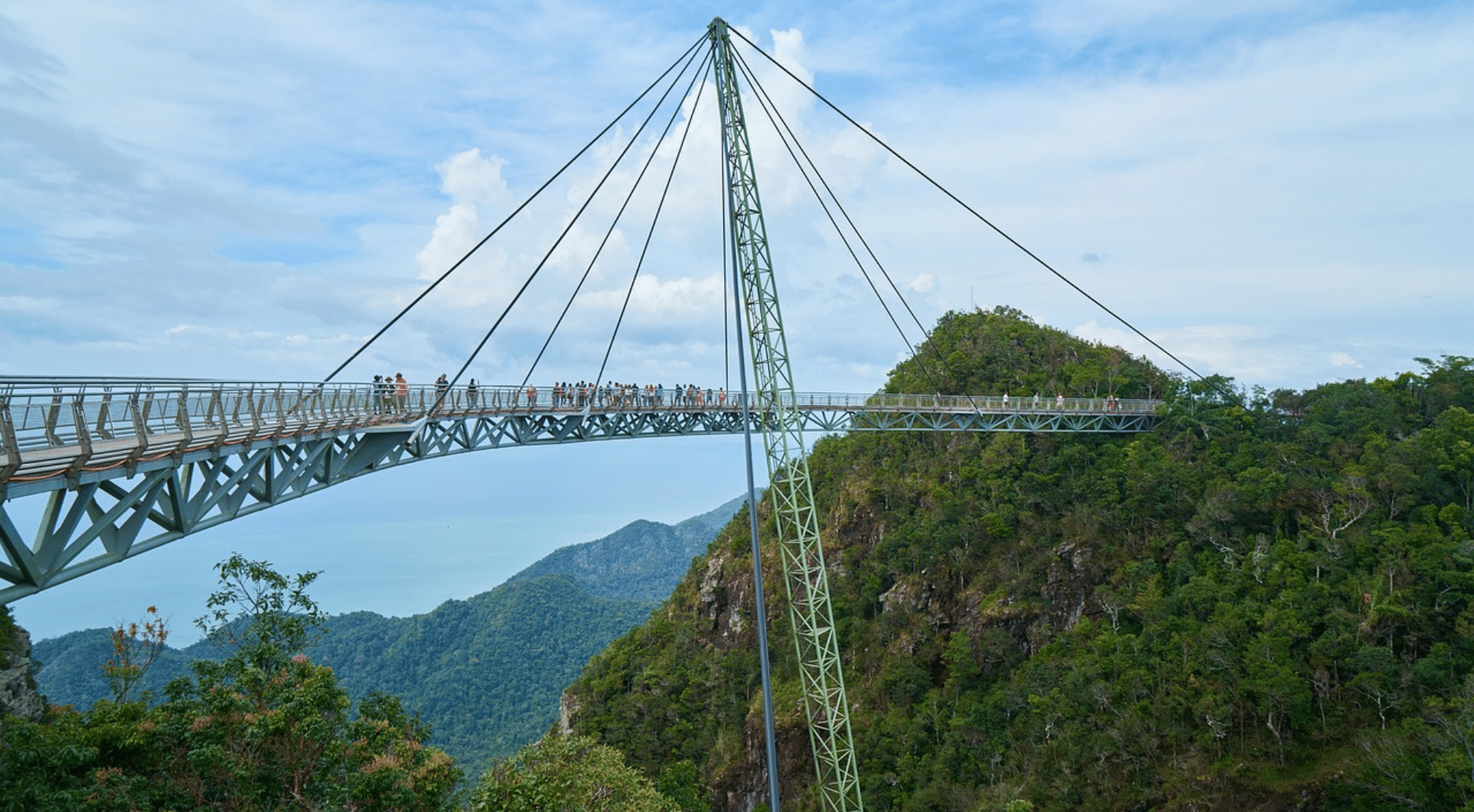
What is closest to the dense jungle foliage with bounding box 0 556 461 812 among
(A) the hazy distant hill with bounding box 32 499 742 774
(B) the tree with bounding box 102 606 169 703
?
(B) the tree with bounding box 102 606 169 703

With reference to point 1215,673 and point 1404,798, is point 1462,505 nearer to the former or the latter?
point 1215,673

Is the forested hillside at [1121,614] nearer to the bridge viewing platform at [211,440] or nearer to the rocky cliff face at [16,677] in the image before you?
the bridge viewing platform at [211,440]

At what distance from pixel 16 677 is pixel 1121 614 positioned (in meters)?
34.7

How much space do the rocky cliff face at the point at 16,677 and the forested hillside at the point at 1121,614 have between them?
87.5ft

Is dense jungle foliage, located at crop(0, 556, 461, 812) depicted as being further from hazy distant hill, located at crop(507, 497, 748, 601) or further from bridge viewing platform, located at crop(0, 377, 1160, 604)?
hazy distant hill, located at crop(507, 497, 748, 601)

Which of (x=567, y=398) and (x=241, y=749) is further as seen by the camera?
(x=567, y=398)

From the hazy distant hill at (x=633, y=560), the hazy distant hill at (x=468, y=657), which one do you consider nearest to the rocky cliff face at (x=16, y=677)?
the hazy distant hill at (x=468, y=657)

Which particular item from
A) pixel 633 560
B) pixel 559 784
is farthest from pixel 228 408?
pixel 633 560

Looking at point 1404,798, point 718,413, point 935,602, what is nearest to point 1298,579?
point 1404,798

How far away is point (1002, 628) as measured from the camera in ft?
128

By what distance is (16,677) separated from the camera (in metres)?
21.8

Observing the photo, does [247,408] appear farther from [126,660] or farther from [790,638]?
[790,638]

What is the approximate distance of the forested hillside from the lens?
26.6m

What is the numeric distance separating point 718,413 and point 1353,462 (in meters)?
23.1
